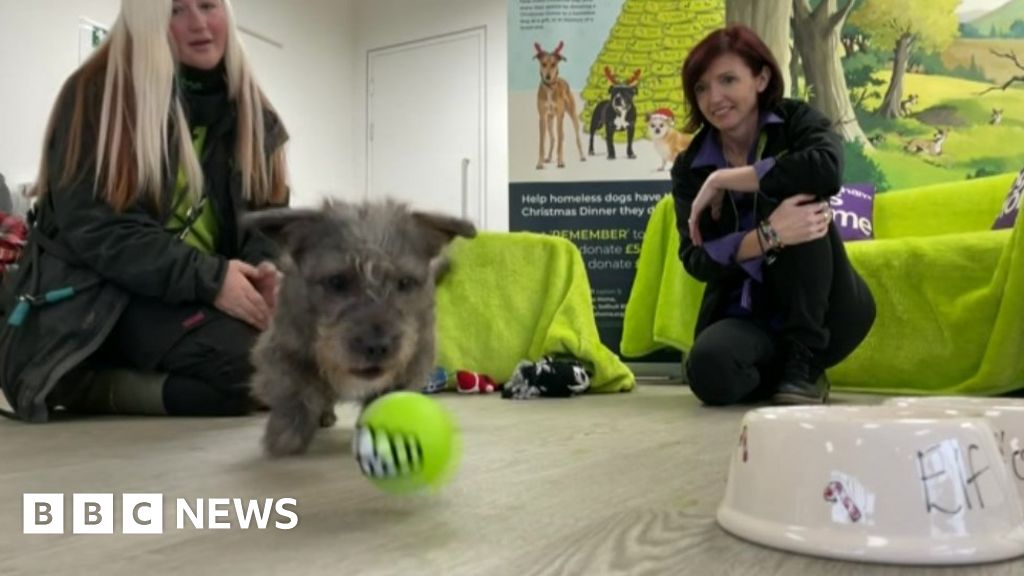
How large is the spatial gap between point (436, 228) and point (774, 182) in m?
1.06

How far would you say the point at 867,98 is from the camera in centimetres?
426

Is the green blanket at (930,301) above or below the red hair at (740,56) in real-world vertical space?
below

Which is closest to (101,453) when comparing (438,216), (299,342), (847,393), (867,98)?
(299,342)

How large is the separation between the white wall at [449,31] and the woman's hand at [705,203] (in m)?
3.80

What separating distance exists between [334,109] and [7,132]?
2954 mm

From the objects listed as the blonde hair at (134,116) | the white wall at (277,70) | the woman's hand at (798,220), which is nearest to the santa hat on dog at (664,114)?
the woman's hand at (798,220)

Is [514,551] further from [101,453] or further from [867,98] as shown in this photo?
[867,98]

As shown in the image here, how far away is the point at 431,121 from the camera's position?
693 cm

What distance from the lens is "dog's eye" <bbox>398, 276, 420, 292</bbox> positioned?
1524 millimetres

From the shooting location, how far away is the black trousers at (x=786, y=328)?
2.43 metres

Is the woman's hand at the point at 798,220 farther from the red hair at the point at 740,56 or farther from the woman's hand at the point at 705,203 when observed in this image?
the red hair at the point at 740,56

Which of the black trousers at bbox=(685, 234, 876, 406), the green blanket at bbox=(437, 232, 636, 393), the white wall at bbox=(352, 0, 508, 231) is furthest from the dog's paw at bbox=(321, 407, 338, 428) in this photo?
the white wall at bbox=(352, 0, 508, 231)

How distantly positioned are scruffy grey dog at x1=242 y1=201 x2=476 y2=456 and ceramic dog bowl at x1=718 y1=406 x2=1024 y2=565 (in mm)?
717

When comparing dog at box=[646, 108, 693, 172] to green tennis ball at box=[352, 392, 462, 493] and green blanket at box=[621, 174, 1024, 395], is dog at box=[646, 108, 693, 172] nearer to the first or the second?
green blanket at box=[621, 174, 1024, 395]
